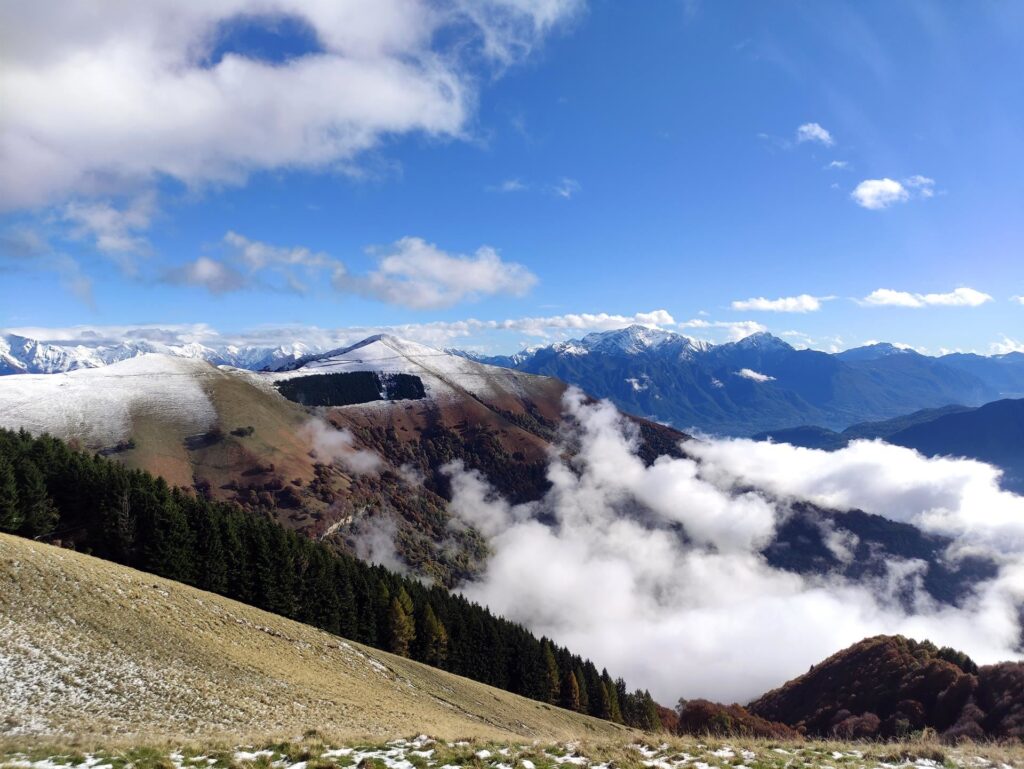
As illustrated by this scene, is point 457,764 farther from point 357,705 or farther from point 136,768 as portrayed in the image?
point 357,705

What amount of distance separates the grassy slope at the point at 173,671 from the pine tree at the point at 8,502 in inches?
649

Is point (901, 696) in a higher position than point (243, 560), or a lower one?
lower

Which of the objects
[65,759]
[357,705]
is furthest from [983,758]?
[357,705]

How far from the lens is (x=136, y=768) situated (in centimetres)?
1712

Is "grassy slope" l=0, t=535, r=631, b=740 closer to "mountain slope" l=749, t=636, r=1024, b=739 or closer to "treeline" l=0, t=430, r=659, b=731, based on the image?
"treeline" l=0, t=430, r=659, b=731

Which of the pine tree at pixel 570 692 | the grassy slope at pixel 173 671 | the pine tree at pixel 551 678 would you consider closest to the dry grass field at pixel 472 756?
the grassy slope at pixel 173 671

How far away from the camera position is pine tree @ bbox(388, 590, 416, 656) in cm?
7288

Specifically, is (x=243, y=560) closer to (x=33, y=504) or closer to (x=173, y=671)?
(x=33, y=504)

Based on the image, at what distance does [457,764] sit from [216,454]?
684 ft

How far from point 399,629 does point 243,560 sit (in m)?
23.5

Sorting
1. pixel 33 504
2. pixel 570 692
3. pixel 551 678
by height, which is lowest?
pixel 570 692

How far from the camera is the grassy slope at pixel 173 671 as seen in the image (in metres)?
26.1

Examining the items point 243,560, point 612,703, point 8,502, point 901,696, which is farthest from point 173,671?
point 612,703

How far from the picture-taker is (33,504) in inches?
2259
